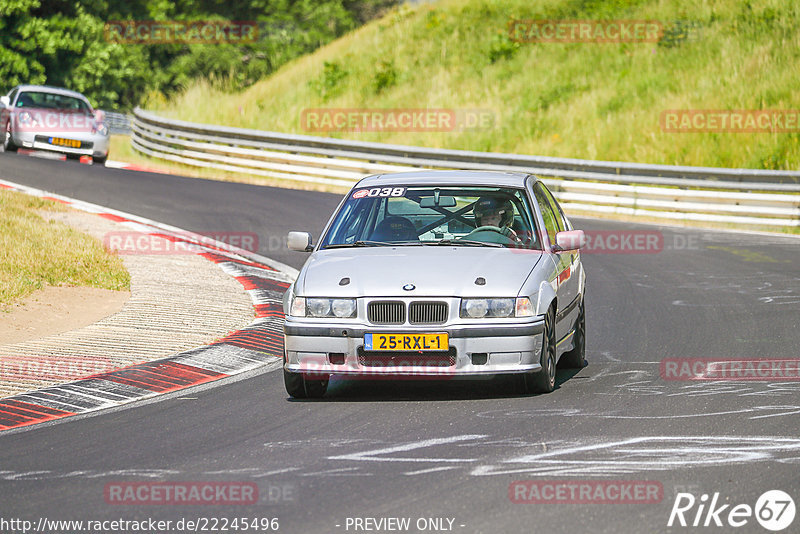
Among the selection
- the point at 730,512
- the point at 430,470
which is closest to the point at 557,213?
the point at 430,470

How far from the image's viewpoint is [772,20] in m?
33.3

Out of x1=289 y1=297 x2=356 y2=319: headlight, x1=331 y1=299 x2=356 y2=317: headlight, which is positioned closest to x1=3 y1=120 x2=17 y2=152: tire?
x1=289 y1=297 x2=356 y2=319: headlight

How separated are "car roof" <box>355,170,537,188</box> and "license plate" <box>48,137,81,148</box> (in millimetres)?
18083

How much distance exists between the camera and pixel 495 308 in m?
8.27

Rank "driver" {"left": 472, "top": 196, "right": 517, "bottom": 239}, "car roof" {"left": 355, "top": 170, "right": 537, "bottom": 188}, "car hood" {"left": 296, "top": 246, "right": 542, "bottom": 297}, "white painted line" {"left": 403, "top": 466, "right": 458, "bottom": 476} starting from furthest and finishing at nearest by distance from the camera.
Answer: "car roof" {"left": 355, "top": 170, "right": 537, "bottom": 188}
"driver" {"left": 472, "top": 196, "right": 517, "bottom": 239}
"car hood" {"left": 296, "top": 246, "right": 542, "bottom": 297}
"white painted line" {"left": 403, "top": 466, "right": 458, "bottom": 476}

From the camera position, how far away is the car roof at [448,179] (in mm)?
9693

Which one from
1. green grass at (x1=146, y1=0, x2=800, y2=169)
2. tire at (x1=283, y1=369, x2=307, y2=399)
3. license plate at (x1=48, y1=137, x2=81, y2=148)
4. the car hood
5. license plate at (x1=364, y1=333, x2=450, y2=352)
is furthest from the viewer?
green grass at (x1=146, y1=0, x2=800, y2=169)

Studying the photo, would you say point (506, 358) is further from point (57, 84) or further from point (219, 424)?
point (57, 84)

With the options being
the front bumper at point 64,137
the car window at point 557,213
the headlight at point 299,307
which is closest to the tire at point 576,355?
the car window at point 557,213

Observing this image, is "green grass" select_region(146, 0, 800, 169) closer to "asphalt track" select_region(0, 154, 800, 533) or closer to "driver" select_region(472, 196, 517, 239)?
"driver" select_region(472, 196, 517, 239)

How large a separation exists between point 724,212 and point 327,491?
57.4 feet

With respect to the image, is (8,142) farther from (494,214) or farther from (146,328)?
(494,214)

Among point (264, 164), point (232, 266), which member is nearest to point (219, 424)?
point (232, 266)

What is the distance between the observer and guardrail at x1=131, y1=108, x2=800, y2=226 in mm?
22109
